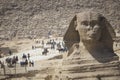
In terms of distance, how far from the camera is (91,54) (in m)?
9.34

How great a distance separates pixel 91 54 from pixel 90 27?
380mm

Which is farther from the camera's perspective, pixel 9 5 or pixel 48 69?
pixel 9 5

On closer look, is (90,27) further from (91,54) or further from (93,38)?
(91,54)

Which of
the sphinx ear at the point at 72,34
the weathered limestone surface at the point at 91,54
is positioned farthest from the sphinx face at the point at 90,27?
the sphinx ear at the point at 72,34

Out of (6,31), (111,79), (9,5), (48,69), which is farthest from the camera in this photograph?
(9,5)

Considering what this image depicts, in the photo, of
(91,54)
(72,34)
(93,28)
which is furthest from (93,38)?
(72,34)

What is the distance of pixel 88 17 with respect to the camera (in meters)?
9.27

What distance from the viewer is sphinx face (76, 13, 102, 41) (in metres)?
9.23

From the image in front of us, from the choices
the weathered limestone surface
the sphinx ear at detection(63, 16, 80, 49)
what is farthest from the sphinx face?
the sphinx ear at detection(63, 16, 80, 49)

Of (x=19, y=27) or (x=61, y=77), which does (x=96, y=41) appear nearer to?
(x=61, y=77)

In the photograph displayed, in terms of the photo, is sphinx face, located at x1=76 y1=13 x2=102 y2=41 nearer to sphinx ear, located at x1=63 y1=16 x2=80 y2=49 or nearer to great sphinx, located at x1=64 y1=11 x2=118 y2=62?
great sphinx, located at x1=64 y1=11 x2=118 y2=62

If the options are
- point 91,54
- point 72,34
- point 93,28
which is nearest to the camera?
point 93,28

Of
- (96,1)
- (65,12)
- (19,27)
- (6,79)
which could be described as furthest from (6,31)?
(6,79)

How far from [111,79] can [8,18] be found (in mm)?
87526
